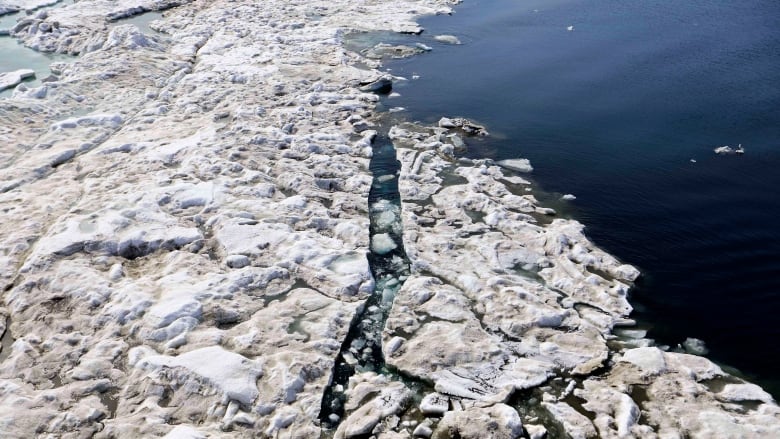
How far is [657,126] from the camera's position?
13227mm

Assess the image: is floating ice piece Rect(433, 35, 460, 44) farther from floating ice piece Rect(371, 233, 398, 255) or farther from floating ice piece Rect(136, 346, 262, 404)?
floating ice piece Rect(136, 346, 262, 404)

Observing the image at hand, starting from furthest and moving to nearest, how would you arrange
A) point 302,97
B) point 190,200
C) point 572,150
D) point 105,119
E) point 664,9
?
1. point 664,9
2. point 302,97
3. point 105,119
4. point 572,150
5. point 190,200

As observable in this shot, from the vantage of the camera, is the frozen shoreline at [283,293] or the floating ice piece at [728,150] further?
the floating ice piece at [728,150]

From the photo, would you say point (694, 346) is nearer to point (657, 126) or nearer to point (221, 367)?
point (221, 367)

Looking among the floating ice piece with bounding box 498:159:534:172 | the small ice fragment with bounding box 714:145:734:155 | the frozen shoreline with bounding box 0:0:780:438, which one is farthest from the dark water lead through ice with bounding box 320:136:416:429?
the small ice fragment with bounding box 714:145:734:155

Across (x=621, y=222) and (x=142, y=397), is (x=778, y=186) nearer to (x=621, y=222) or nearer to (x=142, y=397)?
(x=621, y=222)

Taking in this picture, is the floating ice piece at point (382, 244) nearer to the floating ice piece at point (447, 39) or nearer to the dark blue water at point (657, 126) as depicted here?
the dark blue water at point (657, 126)

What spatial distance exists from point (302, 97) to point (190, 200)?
594cm

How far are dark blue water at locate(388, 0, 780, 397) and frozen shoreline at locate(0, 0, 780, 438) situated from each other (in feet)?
3.27

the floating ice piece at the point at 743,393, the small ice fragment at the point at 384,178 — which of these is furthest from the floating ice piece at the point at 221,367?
the floating ice piece at the point at 743,393

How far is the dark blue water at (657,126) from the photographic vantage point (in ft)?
27.8

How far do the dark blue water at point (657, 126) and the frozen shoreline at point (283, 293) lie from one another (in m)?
1.00

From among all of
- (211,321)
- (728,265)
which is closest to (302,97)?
(211,321)

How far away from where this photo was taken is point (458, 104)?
594 inches
